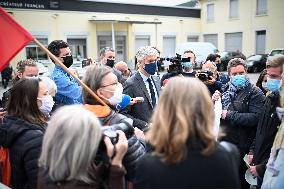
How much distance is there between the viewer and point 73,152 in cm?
170

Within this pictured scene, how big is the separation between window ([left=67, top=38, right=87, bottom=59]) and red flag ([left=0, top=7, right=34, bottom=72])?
23.2 m

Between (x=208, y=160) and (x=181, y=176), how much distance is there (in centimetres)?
16

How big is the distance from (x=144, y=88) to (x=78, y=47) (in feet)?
75.1

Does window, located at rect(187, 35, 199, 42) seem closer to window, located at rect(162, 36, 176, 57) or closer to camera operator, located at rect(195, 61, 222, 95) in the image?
window, located at rect(162, 36, 176, 57)

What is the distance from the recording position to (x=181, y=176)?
160cm

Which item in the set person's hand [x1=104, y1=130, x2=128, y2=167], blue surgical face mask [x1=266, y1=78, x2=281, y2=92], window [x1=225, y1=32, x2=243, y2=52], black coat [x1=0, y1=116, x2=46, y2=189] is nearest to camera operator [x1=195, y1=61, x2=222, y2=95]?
blue surgical face mask [x1=266, y1=78, x2=281, y2=92]

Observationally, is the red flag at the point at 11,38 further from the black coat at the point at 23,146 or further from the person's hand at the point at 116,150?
the person's hand at the point at 116,150

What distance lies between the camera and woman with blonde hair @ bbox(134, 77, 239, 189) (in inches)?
62.9

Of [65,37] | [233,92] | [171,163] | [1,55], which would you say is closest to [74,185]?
[171,163]

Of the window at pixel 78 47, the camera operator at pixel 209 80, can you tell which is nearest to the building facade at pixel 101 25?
the window at pixel 78 47

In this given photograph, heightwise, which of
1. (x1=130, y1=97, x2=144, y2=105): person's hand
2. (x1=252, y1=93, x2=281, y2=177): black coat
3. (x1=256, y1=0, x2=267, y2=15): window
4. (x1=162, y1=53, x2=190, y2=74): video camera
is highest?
(x1=256, y1=0, x2=267, y2=15): window

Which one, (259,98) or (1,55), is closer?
(1,55)

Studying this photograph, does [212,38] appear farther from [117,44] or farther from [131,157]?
[131,157]

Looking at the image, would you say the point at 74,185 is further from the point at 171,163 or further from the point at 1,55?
the point at 1,55
